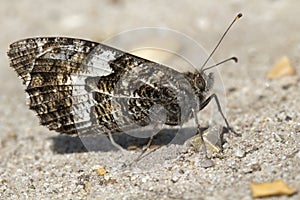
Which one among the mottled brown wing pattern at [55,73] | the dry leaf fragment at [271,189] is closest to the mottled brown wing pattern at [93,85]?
the mottled brown wing pattern at [55,73]

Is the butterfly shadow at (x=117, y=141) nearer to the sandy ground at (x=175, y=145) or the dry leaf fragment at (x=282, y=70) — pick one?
the sandy ground at (x=175, y=145)

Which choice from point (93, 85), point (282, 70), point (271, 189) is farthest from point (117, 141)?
point (282, 70)

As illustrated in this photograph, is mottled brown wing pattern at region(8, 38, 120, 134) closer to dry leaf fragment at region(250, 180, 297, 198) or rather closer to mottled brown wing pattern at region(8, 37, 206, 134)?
mottled brown wing pattern at region(8, 37, 206, 134)

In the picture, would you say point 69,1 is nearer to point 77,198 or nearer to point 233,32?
point 233,32

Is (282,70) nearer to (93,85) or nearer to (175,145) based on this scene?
(175,145)

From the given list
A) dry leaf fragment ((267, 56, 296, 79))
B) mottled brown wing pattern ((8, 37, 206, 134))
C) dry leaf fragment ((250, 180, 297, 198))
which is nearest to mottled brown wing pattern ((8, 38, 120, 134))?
mottled brown wing pattern ((8, 37, 206, 134))

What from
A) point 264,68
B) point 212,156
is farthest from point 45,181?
point 264,68
